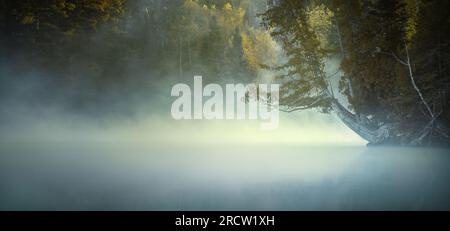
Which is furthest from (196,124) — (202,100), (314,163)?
(314,163)

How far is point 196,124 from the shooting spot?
26734 mm

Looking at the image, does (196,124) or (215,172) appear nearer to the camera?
(215,172)

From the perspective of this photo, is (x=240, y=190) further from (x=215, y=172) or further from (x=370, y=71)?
(x=370, y=71)

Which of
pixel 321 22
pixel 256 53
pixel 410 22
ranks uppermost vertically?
pixel 256 53

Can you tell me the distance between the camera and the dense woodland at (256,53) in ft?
36.7

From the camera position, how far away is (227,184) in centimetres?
585

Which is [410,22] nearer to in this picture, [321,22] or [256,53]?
[321,22]

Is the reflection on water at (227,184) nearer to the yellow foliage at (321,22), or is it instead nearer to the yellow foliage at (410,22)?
the yellow foliage at (410,22)

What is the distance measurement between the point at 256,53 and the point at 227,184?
23.7 metres

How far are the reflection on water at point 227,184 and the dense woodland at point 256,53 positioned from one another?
3.62 metres

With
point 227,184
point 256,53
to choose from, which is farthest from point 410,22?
point 256,53

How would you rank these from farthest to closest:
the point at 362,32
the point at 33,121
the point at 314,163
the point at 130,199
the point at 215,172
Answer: the point at 33,121 < the point at 362,32 < the point at 314,163 < the point at 215,172 < the point at 130,199

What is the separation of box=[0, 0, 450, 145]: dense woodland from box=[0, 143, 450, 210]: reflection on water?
3.62 m

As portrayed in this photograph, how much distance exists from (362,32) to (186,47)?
2048cm
